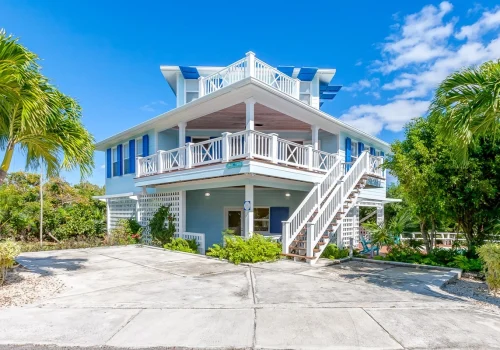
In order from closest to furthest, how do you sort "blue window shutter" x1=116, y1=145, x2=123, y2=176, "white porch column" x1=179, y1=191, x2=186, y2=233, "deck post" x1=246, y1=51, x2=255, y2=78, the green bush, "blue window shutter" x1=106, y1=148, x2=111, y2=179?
the green bush
"deck post" x1=246, y1=51, x2=255, y2=78
"white porch column" x1=179, y1=191, x2=186, y2=233
"blue window shutter" x1=116, y1=145, x2=123, y2=176
"blue window shutter" x1=106, y1=148, x2=111, y2=179

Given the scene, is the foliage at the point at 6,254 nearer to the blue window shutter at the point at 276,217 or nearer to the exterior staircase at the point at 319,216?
the exterior staircase at the point at 319,216

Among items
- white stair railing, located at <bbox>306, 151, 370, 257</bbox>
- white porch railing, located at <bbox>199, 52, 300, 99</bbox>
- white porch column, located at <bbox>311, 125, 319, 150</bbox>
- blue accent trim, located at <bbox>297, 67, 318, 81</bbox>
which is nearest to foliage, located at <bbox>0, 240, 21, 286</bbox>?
white stair railing, located at <bbox>306, 151, 370, 257</bbox>

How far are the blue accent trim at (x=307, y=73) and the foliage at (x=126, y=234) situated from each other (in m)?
11.7

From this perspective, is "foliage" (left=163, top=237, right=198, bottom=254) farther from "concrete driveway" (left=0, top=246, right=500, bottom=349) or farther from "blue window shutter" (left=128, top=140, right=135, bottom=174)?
"blue window shutter" (left=128, top=140, right=135, bottom=174)

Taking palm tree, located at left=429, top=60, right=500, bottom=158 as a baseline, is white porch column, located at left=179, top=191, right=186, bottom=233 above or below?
below

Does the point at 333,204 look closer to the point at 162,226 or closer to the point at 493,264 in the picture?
the point at 493,264

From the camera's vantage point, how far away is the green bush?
10180 mm

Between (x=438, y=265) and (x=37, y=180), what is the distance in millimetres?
22583

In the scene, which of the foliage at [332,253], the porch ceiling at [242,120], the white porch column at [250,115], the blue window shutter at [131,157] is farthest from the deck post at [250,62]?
the blue window shutter at [131,157]

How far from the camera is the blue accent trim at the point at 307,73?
56.1 ft

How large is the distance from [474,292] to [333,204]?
17.3 feet

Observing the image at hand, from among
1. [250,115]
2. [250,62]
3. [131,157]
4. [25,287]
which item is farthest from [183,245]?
[250,62]

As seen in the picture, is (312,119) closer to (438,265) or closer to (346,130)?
(346,130)

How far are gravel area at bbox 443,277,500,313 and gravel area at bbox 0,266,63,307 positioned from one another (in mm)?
8490
